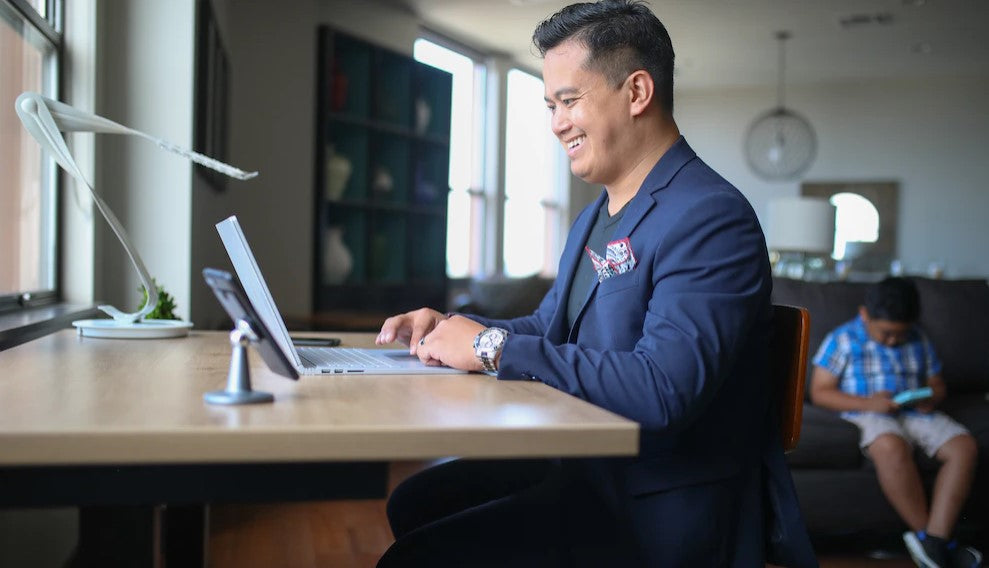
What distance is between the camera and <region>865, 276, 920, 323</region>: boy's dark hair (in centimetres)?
327

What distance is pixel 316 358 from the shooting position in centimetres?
148

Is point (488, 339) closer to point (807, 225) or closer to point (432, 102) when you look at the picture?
point (807, 225)

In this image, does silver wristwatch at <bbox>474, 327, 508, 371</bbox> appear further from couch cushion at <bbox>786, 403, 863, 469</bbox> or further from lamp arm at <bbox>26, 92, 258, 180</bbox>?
couch cushion at <bbox>786, 403, 863, 469</bbox>

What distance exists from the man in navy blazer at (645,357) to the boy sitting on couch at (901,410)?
6.09 ft

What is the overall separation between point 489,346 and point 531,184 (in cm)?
924

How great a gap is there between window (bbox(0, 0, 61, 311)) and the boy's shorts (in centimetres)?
253

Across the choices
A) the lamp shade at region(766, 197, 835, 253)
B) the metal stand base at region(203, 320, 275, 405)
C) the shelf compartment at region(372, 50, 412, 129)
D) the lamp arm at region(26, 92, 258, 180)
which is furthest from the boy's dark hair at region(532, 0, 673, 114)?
the shelf compartment at region(372, 50, 412, 129)

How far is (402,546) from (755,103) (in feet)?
35.9

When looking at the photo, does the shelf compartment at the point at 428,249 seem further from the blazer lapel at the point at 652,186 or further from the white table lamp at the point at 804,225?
the blazer lapel at the point at 652,186

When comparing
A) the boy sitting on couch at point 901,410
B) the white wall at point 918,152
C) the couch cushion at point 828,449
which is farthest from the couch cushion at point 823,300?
the white wall at point 918,152

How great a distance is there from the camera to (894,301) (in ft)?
10.7

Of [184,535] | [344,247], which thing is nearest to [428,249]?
[344,247]

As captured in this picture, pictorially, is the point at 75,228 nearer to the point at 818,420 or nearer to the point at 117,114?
the point at 117,114

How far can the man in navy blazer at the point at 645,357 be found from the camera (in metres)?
1.25
